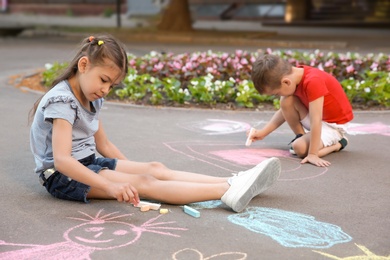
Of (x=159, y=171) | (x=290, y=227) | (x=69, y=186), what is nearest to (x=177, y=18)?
(x=159, y=171)

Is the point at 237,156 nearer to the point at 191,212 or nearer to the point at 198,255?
the point at 191,212

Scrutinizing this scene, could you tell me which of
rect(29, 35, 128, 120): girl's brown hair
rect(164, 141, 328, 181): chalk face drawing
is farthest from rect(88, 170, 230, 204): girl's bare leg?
rect(164, 141, 328, 181): chalk face drawing

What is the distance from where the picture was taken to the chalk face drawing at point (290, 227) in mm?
3229

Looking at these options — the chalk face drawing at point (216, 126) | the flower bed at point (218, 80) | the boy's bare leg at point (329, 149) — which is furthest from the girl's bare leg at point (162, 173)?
the flower bed at point (218, 80)

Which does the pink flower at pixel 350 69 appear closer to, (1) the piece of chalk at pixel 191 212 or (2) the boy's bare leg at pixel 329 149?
(2) the boy's bare leg at pixel 329 149

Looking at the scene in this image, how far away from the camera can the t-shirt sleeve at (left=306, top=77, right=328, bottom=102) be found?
183 inches

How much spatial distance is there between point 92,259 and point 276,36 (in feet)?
51.3

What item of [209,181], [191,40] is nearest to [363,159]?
[209,181]

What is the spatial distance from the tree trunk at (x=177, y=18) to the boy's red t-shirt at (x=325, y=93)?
47.9 feet

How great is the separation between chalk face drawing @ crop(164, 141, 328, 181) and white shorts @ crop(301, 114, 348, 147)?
10.3 inches

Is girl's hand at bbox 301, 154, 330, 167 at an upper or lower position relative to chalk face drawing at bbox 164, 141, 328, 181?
upper

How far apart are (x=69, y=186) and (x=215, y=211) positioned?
853mm

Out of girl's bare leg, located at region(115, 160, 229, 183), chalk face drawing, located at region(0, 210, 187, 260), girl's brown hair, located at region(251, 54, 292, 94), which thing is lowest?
chalk face drawing, located at region(0, 210, 187, 260)

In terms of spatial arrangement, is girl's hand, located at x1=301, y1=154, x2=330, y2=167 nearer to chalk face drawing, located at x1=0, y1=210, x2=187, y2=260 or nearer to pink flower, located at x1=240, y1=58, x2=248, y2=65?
chalk face drawing, located at x1=0, y1=210, x2=187, y2=260
